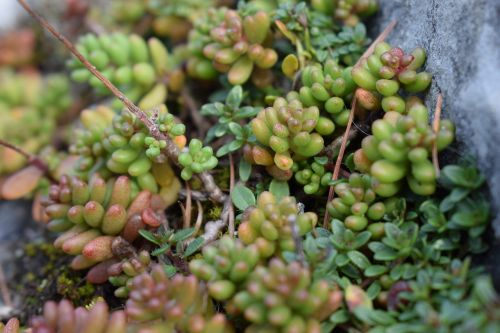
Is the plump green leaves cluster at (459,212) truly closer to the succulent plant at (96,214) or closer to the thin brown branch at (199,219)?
the thin brown branch at (199,219)

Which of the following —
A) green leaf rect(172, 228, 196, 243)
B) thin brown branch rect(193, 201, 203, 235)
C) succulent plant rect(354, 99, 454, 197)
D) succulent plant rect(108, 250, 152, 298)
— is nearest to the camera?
succulent plant rect(354, 99, 454, 197)

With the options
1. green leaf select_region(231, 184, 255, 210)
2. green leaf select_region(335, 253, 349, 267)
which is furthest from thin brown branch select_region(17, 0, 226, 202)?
green leaf select_region(335, 253, 349, 267)

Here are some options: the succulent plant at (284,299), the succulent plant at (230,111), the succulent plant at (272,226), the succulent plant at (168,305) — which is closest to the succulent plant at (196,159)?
the succulent plant at (230,111)

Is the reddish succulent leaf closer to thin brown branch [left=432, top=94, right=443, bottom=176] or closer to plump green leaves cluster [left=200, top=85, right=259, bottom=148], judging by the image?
plump green leaves cluster [left=200, top=85, right=259, bottom=148]

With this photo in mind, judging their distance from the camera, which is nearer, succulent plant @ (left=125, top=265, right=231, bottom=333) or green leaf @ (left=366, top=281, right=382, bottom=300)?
succulent plant @ (left=125, top=265, right=231, bottom=333)

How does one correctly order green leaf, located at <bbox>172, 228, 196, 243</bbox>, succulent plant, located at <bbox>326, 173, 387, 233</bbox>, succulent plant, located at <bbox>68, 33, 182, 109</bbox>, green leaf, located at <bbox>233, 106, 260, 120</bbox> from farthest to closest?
succulent plant, located at <bbox>68, 33, 182, 109</bbox>, green leaf, located at <bbox>233, 106, 260, 120</bbox>, green leaf, located at <bbox>172, 228, 196, 243</bbox>, succulent plant, located at <bbox>326, 173, 387, 233</bbox>

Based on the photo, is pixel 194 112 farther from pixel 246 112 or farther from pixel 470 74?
pixel 470 74

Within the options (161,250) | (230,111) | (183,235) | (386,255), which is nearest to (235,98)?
(230,111)

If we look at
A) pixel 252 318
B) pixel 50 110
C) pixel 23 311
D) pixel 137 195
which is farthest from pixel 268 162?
pixel 50 110
